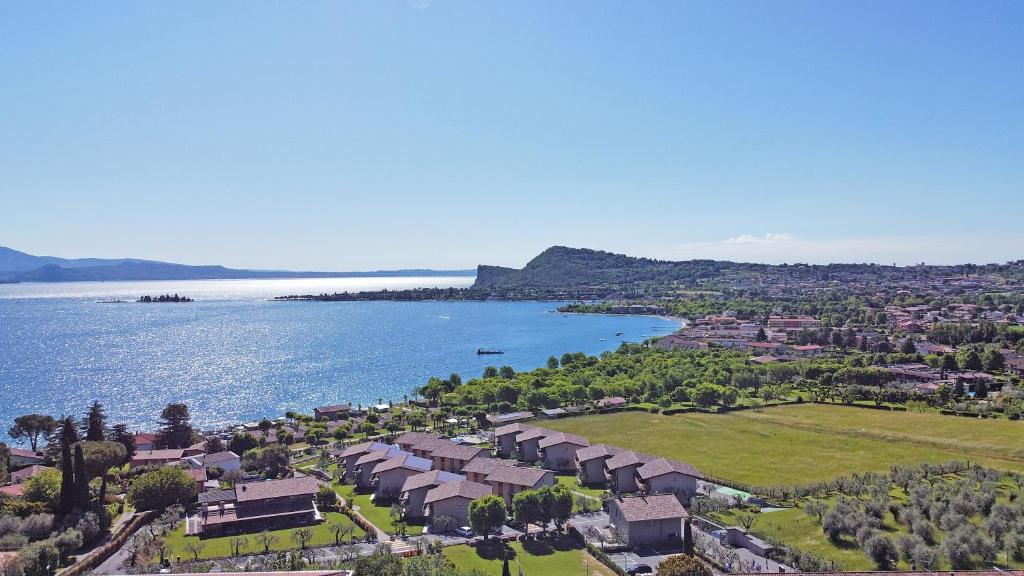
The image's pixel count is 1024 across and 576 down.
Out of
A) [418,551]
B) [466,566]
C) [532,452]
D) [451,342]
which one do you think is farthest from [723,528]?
[451,342]

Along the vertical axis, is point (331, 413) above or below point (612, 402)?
below

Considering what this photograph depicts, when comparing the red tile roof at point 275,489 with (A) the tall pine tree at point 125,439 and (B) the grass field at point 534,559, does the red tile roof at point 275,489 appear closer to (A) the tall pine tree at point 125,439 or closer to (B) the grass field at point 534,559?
(B) the grass field at point 534,559

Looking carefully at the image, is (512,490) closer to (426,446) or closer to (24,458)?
(426,446)

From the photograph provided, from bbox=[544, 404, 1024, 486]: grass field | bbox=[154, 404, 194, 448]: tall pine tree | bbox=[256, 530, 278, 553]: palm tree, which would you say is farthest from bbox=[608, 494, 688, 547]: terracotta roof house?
bbox=[154, 404, 194, 448]: tall pine tree

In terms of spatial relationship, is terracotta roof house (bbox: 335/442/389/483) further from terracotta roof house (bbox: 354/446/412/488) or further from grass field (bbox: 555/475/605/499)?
grass field (bbox: 555/475/605/499)

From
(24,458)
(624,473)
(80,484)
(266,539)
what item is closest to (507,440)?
(624,473)

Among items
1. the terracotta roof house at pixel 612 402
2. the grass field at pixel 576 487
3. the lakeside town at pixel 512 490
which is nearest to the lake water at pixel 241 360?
the lakeside town at pixel 512 490

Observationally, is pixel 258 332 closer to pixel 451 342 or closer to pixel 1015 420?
pixel 451 342
